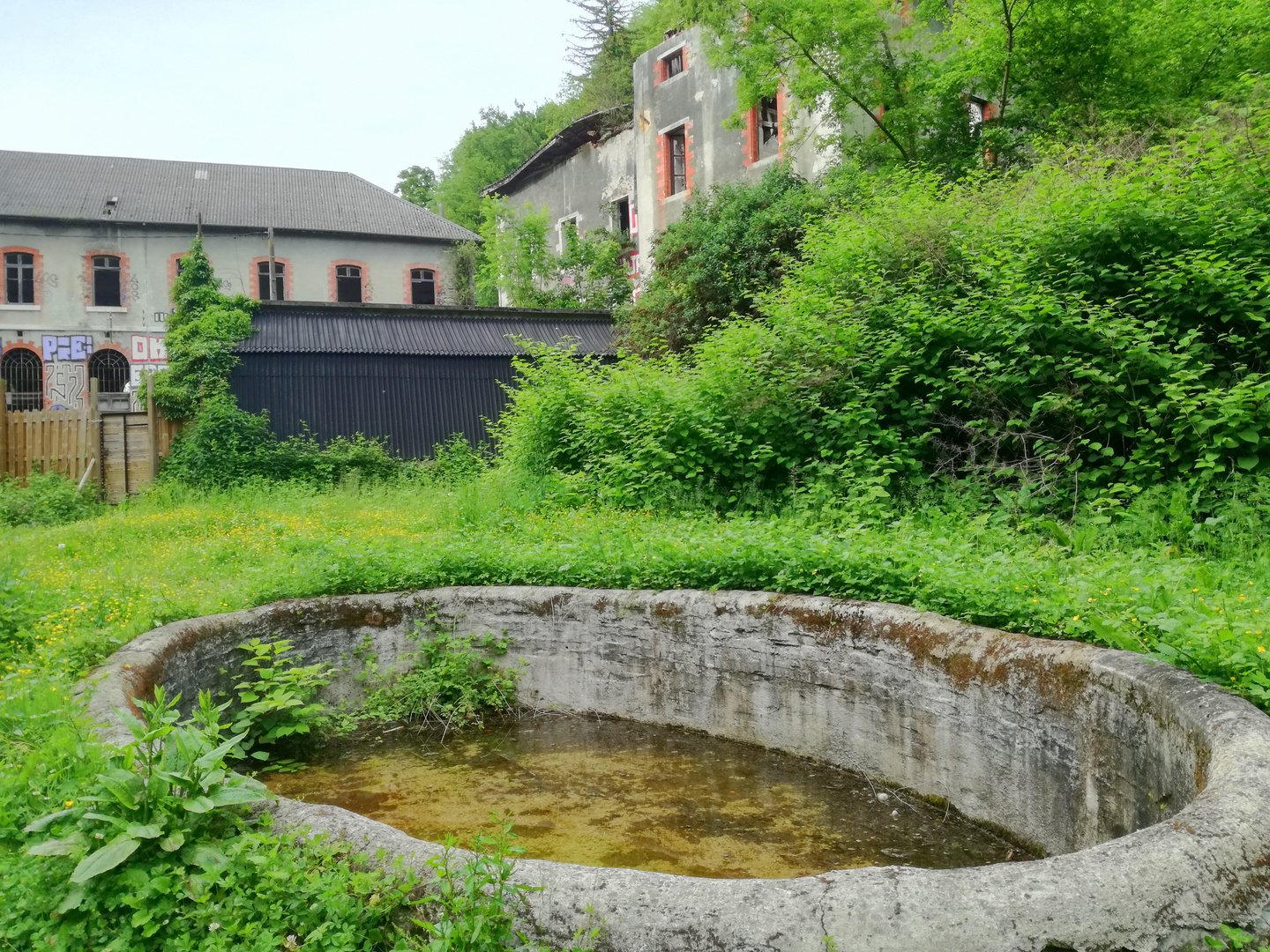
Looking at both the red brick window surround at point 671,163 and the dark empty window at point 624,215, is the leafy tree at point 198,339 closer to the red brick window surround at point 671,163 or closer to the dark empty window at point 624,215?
the red brick window surround at point 671,163

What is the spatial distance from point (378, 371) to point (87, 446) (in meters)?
5.20

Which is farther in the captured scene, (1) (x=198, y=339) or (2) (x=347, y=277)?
(2) (x=347, y=277)

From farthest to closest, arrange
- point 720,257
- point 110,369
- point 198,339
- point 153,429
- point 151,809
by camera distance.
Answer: point 110,369
point 720,257
point 198,339
point 153,429
point 151,809

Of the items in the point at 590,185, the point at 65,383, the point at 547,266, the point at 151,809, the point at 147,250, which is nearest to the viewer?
the point at 151,809

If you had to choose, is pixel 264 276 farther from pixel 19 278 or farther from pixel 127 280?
pixel 19 278

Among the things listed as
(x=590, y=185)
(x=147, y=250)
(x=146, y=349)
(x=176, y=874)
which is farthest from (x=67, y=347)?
(x=176, y=874)

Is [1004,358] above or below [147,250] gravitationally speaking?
below

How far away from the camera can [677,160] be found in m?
24.5

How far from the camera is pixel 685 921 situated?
2508mm

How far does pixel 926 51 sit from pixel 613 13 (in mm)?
32826

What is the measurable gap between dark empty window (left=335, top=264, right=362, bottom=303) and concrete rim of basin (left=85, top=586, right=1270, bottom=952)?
82.4 ft

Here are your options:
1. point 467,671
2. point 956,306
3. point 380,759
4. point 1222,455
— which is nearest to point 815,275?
point 956,306

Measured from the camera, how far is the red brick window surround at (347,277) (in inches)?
1178

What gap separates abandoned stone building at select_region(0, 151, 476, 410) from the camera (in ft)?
87.6
